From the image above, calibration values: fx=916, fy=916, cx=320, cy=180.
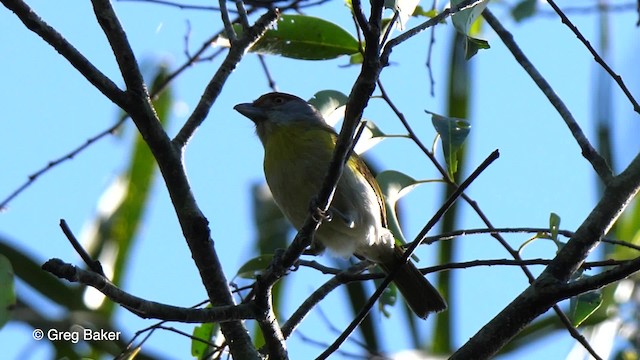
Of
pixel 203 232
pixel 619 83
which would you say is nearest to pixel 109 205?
pixel 203 232

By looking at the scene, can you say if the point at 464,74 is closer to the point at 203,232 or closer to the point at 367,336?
the point at 367,336

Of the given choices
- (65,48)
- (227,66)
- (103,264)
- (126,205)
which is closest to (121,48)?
(65,48)

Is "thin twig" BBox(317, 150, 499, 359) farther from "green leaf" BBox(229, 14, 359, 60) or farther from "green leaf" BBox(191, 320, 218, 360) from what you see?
"green leaf" BBox(229, 14, 359, 60)

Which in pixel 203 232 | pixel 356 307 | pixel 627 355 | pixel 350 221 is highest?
pixel 356 307

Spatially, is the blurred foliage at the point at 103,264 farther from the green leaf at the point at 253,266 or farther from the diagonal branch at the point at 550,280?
the diagonal branch at the point at 550,280

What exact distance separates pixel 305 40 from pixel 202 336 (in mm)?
1378

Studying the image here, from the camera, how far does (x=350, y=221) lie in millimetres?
4027

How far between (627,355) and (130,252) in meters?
2.71

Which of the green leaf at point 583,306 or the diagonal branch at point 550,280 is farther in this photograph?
the green leaf at point 583,306

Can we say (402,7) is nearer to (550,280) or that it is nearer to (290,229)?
Result: (550,280)

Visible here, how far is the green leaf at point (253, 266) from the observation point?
4039 millimetres

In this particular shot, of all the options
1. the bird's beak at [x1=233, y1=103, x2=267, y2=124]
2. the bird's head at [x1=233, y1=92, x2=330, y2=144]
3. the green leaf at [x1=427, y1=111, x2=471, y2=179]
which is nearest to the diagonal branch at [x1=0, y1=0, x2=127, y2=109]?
the green leaf at [x1=427, y1=111, x2=471, y2=179]

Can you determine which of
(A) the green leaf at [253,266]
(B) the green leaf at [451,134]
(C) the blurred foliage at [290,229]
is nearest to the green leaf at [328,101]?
(C) the blurred foliage at [290,229]

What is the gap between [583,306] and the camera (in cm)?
324
